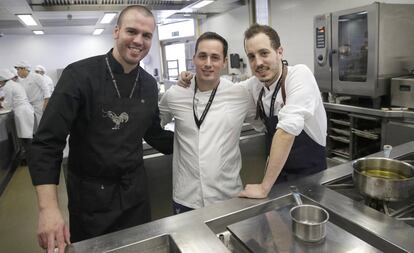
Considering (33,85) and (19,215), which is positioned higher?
(33,85)

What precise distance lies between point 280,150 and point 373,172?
0.39 metres

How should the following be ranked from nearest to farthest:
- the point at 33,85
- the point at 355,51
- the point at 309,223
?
the point at 309,223, the point at 355,51, the point at 33,85

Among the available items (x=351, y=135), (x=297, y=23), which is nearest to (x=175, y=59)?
(x=297, y=23)

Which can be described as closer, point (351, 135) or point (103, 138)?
point (103, 138)

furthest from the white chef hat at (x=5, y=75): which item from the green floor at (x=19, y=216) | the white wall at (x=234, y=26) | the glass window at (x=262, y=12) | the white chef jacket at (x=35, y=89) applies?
the glass window at (x=262, y=12)

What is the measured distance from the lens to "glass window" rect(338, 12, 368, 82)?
9.36 feet

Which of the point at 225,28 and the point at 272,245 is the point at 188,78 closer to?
the point at 272,245

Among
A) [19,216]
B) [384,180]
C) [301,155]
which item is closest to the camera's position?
[384,180]

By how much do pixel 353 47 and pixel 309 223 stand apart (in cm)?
260

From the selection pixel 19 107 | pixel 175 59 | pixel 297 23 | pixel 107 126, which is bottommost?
pixel 19 107

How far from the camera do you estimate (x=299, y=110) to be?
1.20 m

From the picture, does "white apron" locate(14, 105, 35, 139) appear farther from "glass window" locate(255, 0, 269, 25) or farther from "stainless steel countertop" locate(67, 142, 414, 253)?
"stainless steel countertop" locate(67, 142, 414, 253)

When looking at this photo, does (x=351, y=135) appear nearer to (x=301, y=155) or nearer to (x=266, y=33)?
(x=301, y=155)

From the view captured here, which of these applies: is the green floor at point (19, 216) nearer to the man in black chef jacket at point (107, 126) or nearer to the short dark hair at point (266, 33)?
the man in black chef jacket at point (107, 126)
